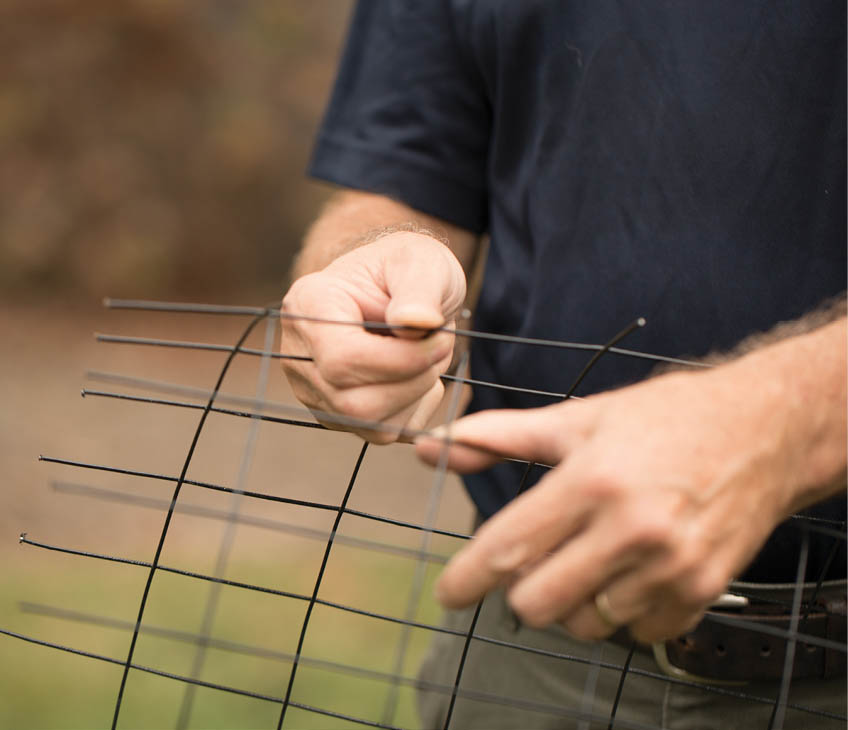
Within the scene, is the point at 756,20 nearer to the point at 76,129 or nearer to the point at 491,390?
the point at 491,390

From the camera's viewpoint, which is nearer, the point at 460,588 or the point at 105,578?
the point at 460,588

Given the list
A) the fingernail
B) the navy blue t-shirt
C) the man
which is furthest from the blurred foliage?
the fingernail

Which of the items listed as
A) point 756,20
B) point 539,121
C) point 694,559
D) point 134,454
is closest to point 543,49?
point 539,121

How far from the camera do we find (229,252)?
14.1 feet

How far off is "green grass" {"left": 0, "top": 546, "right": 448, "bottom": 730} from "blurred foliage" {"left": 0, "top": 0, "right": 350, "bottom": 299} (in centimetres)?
193

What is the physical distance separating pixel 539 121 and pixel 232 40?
12.0 feet

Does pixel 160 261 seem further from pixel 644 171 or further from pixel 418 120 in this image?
pixel 644 171

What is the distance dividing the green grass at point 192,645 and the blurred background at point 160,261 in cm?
2

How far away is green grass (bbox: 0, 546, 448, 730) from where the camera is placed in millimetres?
1962

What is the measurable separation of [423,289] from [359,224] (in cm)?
47

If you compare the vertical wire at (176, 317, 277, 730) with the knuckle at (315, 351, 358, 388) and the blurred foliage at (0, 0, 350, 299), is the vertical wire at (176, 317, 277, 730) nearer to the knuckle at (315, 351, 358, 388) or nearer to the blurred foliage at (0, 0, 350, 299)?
the knuckle at (315, 351, 358, 388)

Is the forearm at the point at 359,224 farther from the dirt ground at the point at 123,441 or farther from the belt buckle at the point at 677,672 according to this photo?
the dirt ground at the point at 123,441

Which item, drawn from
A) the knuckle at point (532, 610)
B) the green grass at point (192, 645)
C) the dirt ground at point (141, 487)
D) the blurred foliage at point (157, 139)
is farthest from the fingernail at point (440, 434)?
the blurred foliage at point (157, 139)

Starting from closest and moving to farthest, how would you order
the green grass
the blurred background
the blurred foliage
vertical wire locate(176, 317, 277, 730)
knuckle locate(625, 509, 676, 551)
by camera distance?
knuckle locate(625, 509, 676, 551) < vertical wire locate(176, 317, 277, 730) < the green grass < the blurred background < the blurred foliage
